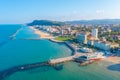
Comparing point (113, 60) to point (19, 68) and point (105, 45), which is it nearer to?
point (105, 45)

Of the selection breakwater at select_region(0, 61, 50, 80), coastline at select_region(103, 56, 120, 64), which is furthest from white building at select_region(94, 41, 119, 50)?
breakwater at select_region(0, 61, 50, 80)

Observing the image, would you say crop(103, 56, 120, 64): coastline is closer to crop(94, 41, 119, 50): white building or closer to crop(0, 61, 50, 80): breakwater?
crop(94, 41, 119, 50): white building

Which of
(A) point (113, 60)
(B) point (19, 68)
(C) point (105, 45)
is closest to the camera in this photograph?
(B) point (19, 68)

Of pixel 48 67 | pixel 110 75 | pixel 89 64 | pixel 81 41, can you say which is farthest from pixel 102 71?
pixel 81 41

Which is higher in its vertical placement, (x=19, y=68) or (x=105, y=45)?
(x=105, y=45)

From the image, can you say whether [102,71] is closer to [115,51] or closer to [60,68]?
[60,68]

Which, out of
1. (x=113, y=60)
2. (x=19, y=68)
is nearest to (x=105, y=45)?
(x=113, y=60)

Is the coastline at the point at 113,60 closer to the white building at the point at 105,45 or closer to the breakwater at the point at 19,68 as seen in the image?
the white building at the point at 105,45

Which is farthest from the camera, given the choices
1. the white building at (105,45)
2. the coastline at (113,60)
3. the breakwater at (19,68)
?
the white building at (105,45)

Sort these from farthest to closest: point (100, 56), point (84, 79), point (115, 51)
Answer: point (115, 51)
point (100, 56)
point (84, 79)

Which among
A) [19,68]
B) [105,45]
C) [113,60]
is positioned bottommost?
[113,60]

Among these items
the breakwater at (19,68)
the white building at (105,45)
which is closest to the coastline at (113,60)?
the white building at (105,45)
